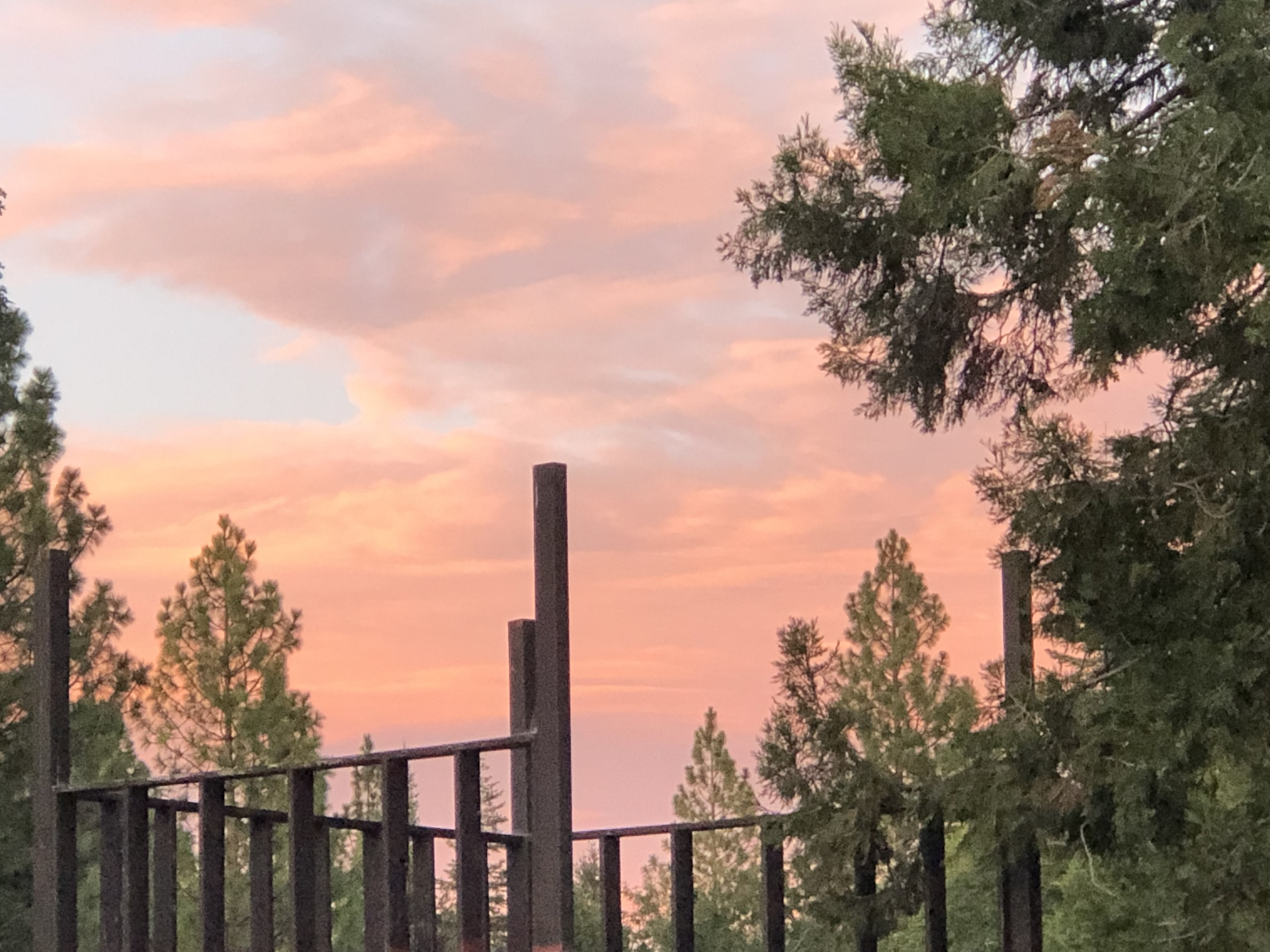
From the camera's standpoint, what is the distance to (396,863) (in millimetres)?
9047

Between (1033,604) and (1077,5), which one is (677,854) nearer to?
(1033,604)

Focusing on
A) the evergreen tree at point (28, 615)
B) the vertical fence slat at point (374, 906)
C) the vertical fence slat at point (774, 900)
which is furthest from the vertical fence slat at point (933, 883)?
the evergreen tree at point (28, 615)

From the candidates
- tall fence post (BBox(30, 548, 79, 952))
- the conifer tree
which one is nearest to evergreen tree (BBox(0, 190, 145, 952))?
the conifer tree

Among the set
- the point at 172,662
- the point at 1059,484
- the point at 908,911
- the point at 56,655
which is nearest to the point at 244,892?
the point at 172,662

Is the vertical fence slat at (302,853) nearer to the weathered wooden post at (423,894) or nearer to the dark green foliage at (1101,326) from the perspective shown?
the weathered wooden post at (423,894)

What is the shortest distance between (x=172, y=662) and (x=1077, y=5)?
21.2 metres

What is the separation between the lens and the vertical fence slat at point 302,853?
33.3 feet

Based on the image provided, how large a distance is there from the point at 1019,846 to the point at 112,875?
22.2ft

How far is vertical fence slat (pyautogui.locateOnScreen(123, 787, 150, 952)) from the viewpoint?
12.2m

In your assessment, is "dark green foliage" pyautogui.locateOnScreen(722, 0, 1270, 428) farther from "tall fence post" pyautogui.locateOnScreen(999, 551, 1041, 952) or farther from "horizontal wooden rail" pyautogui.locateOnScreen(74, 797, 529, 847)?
"horizontal wooden rail" pyautogui.locateOnScreen(74, 797, 529, 847)

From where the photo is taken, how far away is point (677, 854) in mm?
12297

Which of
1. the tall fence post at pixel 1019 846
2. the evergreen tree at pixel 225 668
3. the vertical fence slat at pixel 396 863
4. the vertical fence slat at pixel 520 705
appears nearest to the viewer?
the vertical fence slat at pixel 396 863

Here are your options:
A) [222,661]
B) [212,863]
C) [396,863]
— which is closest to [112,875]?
[212,863]

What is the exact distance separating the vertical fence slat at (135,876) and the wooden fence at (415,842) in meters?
0.01
